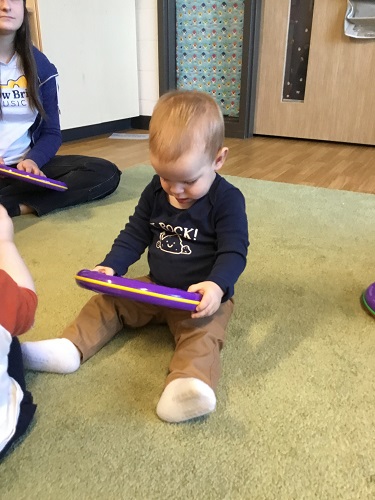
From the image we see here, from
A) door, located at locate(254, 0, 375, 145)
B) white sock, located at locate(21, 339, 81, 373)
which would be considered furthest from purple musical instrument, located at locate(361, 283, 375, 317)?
door, located at locate(254, 0, 375, 145)

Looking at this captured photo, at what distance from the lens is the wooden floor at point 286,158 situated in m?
1.75

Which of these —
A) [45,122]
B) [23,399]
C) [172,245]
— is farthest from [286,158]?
[23,399]

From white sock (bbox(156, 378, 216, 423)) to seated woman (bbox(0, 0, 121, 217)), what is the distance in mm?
873

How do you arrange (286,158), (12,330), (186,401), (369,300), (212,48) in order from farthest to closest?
(212,48) < (286,158) < (369,300) < (186,401) < (12,330)

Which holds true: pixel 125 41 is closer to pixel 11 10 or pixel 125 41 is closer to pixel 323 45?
pixel 323 45

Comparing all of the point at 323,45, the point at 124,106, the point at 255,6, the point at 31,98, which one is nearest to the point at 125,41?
the point at 124,106

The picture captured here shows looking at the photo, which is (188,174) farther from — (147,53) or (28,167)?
(147,53)

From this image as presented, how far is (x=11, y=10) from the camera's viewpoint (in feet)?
3.79

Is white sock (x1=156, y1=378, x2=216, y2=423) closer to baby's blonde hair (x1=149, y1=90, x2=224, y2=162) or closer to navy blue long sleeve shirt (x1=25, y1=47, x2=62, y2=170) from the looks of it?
baby's blonde hair (x1=149, y1=90, x2=224, y2=162)

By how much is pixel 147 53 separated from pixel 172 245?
7.61ft

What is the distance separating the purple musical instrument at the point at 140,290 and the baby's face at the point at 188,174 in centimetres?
16

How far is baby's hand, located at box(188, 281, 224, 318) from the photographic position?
23.7 inches

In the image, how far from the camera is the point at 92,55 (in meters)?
2.40

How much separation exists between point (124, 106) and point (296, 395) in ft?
7.84
